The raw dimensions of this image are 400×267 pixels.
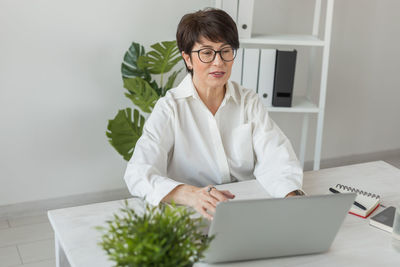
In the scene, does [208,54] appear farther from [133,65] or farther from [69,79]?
[69,79]

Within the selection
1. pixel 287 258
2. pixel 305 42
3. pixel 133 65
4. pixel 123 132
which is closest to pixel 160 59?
pixel 133 65

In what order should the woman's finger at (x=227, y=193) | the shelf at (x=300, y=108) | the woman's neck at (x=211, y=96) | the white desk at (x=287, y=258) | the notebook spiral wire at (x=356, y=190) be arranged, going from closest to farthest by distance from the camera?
the white desk at (x=287, y=258) < the woman's finger at (x=227, y=193) < the notebook spiral wire at (x=356, y=190) < the woman's neck at (x=211, y=96) < the shelf at (x=300, y=108)

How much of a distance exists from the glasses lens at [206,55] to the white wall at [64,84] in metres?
1.25

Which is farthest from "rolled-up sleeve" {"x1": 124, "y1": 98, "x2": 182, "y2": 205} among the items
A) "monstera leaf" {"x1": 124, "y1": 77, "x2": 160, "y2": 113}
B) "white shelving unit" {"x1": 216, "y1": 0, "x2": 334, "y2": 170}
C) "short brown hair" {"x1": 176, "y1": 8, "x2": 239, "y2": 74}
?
"white shelving unit" {"x1": 216, "y1": 0, "x2": 334, "y2": 170}

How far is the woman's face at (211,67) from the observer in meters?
1.86

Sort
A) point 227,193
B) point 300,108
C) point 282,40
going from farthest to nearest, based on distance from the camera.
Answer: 1. point 300,108
2. point 282,40
3. point 227,193

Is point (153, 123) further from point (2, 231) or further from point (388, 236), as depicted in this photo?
point (2, 231)

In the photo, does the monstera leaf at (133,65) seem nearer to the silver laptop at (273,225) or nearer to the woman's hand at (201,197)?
the woman's hand at (201,197)

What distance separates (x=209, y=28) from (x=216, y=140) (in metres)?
0.43

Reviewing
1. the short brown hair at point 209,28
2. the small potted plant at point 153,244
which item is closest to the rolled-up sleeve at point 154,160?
the short brown hair at point 209,28

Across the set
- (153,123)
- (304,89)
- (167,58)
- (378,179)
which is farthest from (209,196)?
(304,89)

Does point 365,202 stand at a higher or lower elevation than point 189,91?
lower

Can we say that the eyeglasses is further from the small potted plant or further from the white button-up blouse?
the small potted plant

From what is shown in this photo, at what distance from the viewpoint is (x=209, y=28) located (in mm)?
1846
